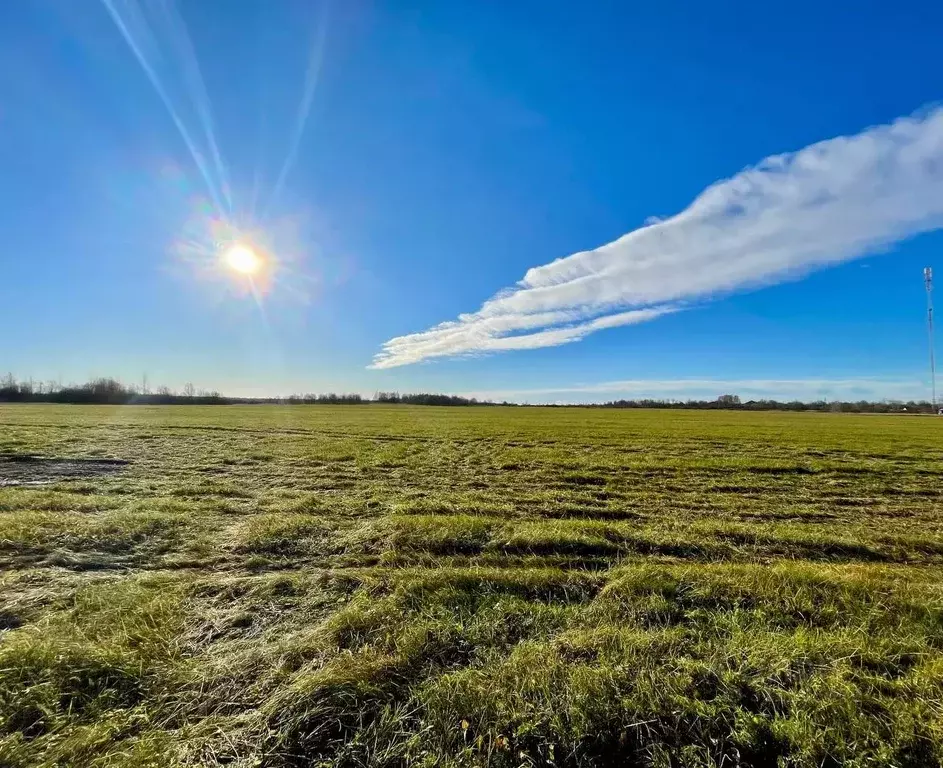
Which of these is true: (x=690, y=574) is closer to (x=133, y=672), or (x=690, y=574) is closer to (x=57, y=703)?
(x=133, y=672)

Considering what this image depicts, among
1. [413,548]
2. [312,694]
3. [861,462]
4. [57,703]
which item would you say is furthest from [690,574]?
[861,462]

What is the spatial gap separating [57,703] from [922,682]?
631 cm

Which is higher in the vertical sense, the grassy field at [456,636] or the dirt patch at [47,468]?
the dirt patch at [47,468]

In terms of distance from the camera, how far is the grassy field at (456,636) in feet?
9.05

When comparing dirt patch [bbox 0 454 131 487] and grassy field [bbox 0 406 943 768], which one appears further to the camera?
dirt patch [bbox 0 454 131 487]

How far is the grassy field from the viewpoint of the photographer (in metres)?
2.76

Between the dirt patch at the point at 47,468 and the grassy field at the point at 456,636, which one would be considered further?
the dirt patch at the point at 47,468

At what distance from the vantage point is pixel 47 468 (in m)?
12.3

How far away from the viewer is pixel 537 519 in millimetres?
8281

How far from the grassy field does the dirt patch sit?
2.36m

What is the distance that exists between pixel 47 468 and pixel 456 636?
1484cm

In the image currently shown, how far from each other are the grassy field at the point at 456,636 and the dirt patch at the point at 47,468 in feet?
7.74

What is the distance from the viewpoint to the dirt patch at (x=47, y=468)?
10.9 m

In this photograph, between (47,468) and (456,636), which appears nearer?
(456,636)
